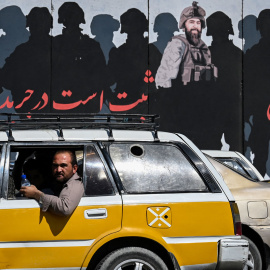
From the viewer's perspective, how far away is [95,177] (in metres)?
4.88

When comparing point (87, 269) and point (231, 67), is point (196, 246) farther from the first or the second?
point (231, 67)

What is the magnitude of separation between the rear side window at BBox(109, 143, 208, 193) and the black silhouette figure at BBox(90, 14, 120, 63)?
868 centimetres

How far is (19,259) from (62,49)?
30.2ft

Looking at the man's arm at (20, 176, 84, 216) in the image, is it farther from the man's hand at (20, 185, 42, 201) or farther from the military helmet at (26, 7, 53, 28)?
the military helmet at (26, 7, 53, 28)

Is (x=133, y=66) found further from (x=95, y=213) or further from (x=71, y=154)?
(x=95, y=213)

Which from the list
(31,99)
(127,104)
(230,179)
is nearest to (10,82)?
(31,99)

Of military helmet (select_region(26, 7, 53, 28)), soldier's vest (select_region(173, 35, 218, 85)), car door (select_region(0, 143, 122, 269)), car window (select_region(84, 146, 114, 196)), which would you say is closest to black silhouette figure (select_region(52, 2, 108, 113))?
military helmet (select_region(26, 7, 53, 28))

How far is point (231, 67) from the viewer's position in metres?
13.9

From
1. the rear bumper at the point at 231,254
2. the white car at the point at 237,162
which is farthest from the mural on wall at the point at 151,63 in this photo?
the rear bumper at the point at 231,254

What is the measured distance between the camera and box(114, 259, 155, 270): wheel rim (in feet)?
15.4

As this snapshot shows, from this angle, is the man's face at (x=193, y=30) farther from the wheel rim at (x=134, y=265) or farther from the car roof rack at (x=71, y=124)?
the wheel rim at (x=134, y=265)

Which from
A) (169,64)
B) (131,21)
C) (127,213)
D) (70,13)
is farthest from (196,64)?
(127,213)

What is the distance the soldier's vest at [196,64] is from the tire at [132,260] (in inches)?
364

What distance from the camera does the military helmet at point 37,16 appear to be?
13.3 metres
